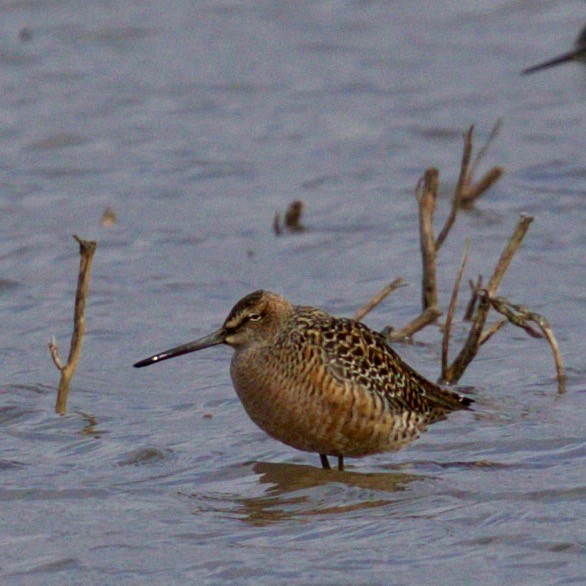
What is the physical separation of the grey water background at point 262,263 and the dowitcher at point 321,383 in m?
0.16

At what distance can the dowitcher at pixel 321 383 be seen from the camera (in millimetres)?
5395

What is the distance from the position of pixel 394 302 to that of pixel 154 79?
16.2 ft

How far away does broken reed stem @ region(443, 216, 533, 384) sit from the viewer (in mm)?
6176

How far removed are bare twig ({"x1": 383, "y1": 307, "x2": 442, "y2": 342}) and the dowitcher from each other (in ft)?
3.13

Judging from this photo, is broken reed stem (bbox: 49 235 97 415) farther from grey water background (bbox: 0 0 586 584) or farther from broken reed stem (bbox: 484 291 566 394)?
broken reed stem (bbox: 484 291 566 394)

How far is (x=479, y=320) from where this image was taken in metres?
6.17

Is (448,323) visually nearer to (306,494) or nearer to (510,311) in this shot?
(510,311)

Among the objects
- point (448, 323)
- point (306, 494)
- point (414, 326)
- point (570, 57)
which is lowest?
point (306, 494)

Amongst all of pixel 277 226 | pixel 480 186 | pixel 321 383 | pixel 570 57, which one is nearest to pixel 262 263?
pixel 277 226

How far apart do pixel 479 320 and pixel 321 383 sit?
0.99 meters

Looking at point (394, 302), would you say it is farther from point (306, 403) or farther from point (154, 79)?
point (154, 79)

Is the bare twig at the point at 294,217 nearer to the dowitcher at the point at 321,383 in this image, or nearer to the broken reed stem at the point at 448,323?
the broken reed stem at the point at 448,323

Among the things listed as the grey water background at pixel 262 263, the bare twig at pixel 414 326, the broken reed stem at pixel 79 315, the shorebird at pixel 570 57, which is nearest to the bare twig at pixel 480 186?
the grey water background at pixel 262 263

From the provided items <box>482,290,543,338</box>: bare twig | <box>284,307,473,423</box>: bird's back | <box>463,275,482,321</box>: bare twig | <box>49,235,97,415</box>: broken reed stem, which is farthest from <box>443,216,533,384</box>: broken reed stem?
<box>49,235,97,415</box>: broken reed stem
